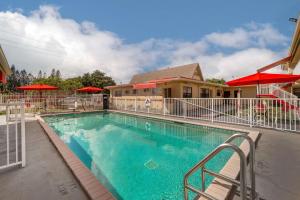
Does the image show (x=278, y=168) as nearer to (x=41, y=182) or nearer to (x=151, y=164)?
(x=151, y=164)

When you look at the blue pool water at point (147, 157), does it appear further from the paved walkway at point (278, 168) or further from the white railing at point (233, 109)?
the white railing at point (233, 109)

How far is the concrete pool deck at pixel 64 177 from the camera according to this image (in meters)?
2.77

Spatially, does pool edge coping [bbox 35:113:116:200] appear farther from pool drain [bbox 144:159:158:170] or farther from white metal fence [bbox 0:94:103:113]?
white metal fence [bbox 0:94:103:113]

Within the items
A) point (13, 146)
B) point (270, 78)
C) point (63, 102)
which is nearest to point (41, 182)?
point (13, 146)

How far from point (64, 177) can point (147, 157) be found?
119 inches

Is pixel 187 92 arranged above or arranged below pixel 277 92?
above

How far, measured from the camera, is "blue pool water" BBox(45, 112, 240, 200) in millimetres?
3928

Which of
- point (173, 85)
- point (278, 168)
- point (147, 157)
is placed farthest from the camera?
point (173, 85)

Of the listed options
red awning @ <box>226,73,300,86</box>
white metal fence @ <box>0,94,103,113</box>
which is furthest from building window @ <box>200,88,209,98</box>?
white metal fence @ <box>0,94,103,113</box>

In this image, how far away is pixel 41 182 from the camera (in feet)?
10.3

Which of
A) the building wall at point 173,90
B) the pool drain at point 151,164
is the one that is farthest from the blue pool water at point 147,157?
the building wall at point 173,90

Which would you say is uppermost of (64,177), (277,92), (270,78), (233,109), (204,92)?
(270,78)

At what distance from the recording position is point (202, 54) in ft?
96.0

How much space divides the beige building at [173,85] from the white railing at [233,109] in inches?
64.2
